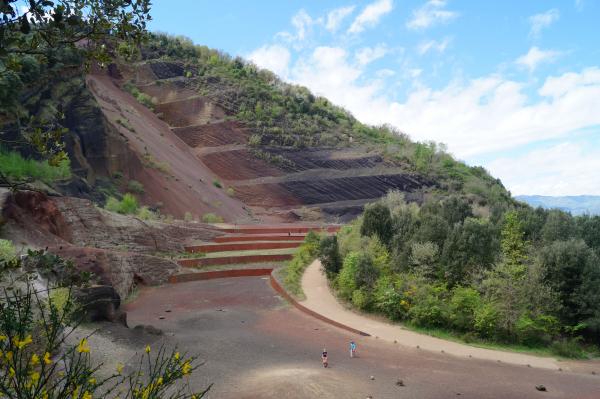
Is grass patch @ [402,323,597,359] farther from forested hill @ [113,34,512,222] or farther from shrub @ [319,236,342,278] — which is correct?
forested hill @ [113,34,512,222]

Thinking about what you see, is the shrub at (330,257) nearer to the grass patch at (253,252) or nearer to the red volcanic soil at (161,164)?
the grass patch at (253,252)

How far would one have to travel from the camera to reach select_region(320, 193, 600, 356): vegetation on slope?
39.9ft

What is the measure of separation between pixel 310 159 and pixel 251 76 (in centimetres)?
1687

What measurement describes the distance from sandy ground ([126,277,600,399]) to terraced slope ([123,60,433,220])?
2569 cm

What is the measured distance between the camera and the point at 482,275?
1380 centimetres

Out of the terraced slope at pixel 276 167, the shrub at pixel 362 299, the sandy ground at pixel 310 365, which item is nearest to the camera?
the sandy ground at pixel 310 365

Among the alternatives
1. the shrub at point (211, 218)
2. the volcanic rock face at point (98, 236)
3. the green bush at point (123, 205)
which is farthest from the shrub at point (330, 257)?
the shrub at point (211, 218)

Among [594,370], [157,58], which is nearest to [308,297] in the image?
[594,370]

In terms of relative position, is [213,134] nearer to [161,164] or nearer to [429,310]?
[161,164]

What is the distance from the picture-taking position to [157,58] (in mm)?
51312

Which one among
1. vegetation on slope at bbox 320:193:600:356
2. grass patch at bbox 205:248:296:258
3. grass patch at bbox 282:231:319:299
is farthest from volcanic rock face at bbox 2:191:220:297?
vegetation on slope at bbox 320:193:600:356

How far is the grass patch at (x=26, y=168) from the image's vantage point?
18094 millimetres

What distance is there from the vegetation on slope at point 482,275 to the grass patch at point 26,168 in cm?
1114

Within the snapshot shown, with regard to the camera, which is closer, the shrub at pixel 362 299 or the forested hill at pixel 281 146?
the shrub at pixel 362 299
